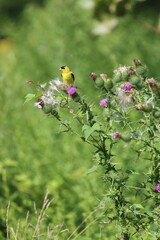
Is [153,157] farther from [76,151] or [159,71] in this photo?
[159,71]

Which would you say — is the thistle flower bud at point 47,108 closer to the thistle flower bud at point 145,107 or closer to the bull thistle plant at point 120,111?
the bull thistle plant at point 120,111

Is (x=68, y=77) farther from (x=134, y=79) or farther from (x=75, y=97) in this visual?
(x=134, y=79)

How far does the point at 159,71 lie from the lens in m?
4.13

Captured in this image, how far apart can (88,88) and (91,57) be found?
0.61 meters

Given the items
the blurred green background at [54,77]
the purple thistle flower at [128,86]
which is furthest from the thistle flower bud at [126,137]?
the blurred green background at [54,77]

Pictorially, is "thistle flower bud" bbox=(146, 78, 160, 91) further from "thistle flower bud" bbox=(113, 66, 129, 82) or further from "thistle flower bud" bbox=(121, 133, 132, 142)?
"thistle flower bud" bbox=(121, 133, 132, 142)

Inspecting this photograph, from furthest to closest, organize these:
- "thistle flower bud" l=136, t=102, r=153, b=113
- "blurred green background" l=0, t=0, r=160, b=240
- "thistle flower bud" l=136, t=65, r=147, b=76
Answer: "blurred green background" l=0, t=0, r=160, b=240
"thistle flower bud" l=136, t=65, r=147, b=76
"thistle flower bud" l=136, t=102, r=153, b=113

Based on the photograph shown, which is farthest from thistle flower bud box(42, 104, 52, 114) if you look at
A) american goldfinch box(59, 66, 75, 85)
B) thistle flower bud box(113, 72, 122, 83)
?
thistle flower bud box(113, 72, 122, 83)

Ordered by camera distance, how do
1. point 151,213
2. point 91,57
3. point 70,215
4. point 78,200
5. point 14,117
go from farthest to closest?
point 91,57, point 14,117, point 78,200, point 70,215, point 151,213

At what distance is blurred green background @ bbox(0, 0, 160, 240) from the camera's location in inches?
105

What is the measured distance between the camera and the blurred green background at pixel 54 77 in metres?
2.66

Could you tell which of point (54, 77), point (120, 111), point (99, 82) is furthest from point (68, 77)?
point (54, 77)

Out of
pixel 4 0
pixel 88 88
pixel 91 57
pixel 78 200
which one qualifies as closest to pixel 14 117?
pixel 88 88

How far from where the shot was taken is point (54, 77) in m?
4.45
